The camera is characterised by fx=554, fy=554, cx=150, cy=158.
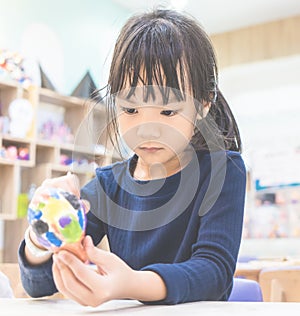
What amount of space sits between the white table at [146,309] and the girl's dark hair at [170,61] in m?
0.25

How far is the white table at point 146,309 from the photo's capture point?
0.43 m

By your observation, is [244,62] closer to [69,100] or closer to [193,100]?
[69,100]

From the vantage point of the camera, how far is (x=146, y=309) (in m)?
0.47

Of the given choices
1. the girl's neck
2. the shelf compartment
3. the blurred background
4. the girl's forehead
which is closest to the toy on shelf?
the girl's forehead

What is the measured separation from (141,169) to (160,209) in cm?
8

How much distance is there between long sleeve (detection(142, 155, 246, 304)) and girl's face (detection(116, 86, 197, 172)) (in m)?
0.08

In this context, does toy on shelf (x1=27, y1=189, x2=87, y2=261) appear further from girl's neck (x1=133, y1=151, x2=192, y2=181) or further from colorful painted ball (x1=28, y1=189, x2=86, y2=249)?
girl's neck (x1=133, y1=151, x2=192, y2=181)

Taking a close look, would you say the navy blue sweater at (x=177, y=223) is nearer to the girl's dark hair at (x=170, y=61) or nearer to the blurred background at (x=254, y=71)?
the girl's dark hair at (x=170, y=61)

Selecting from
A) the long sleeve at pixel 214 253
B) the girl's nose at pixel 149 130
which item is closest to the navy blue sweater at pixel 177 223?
the long sleeve at pixel 214 253

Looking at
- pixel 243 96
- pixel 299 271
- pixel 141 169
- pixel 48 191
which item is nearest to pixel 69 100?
pixel 243 96

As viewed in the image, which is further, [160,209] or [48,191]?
[160,209]

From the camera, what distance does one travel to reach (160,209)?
75cm

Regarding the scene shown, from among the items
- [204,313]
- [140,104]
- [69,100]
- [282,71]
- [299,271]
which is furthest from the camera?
[282,71]

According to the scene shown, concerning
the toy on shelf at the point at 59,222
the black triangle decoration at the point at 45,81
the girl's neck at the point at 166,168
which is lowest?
the toy on shelf at the point at 59,222
